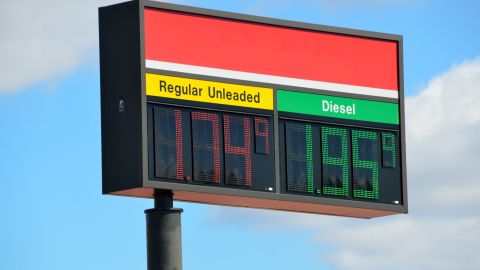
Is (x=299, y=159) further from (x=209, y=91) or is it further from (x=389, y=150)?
(x=209, y=91)

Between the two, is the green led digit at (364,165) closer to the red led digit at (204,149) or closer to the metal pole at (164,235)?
the red led digit at (204,149)

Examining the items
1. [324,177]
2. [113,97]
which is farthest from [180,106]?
[324,177]

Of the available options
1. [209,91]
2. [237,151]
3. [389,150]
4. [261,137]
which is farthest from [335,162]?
[209,91]

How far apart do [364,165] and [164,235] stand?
167 inches

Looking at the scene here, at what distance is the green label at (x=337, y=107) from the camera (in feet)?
107

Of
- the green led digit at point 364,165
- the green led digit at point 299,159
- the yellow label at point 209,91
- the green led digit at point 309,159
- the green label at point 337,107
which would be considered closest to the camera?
the yellow label at point 209,91

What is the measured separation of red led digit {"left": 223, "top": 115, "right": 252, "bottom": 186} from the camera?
1228 inches

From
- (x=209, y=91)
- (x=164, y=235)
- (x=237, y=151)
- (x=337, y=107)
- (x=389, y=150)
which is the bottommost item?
(x=164, y=235)

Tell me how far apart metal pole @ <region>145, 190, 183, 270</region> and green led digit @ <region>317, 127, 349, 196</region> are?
300 centimetres

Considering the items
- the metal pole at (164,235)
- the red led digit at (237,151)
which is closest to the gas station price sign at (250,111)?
the red led digit at (237,151)

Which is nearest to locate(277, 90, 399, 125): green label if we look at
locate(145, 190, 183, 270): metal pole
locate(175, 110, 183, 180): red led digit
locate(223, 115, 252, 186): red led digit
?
locate(223, 115, 252, 186): red led digit

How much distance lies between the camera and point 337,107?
109 ft

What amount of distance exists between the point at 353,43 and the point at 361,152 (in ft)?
6.86

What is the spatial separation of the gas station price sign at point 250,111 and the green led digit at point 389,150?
0.06ft
